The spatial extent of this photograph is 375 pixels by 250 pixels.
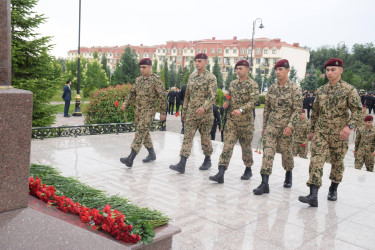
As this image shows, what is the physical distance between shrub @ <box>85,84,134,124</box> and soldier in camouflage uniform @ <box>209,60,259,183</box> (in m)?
5.43

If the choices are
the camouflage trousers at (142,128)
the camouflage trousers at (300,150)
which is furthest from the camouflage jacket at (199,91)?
the camouflage trousers at (300,150)

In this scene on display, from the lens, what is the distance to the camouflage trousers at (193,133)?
6.52 m

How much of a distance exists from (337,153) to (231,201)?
1.66 metres

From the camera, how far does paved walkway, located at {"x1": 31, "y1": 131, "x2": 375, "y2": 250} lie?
153 inches

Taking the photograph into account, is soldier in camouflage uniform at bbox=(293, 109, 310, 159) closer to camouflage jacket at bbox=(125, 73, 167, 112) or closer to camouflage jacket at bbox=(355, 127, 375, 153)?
camouflage jacket at bbox=(355, 127, 375, 153)

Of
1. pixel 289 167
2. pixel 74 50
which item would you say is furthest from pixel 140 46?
pixel 289 167

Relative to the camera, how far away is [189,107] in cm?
664

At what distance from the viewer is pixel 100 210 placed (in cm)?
349

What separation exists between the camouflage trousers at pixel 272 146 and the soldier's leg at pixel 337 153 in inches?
27.4

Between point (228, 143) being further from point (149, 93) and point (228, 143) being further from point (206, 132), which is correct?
point (149, 93)

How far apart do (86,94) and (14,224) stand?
120ft

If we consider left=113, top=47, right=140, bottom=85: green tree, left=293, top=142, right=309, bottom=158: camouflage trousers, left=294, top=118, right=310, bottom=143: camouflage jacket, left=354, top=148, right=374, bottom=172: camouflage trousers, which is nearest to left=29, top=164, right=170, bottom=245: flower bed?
left=354, top=148, right=374, bottom=172: camouflage trousers

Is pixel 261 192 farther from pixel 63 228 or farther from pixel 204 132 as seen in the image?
pixel 63 228

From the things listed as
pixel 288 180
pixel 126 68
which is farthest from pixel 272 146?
pixel 126 68
